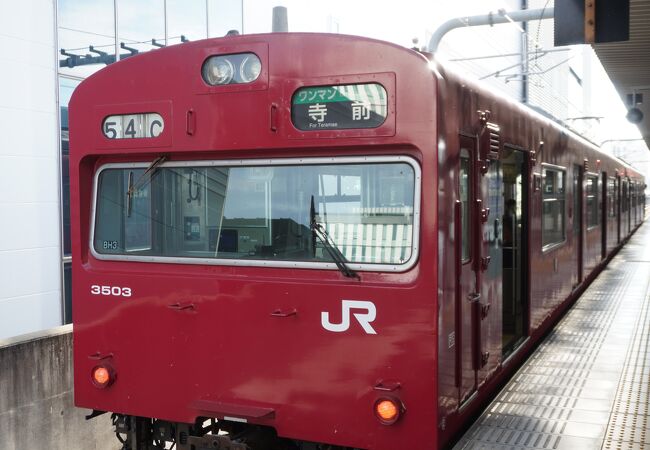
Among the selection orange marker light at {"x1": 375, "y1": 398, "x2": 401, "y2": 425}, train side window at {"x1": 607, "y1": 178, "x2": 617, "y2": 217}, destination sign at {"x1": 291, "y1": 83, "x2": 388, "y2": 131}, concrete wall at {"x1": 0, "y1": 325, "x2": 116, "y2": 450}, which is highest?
destination sign at {"x1": 291, "y1": 83, "x2": 388, "y2": 131}

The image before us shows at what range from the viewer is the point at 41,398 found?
6.08 m

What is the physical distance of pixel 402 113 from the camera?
3496mm

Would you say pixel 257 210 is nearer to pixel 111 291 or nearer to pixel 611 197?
pixel 111 291

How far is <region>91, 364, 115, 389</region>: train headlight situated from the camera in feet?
13.9

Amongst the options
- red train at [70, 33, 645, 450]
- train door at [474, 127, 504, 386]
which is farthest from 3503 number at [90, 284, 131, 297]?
train door at [474, 127, 504, 386]

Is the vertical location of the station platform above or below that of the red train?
below

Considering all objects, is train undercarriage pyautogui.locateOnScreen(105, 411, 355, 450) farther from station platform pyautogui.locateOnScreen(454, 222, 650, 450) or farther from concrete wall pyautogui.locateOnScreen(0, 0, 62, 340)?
concrete wall pyautogui.locateOnScreen(0, 0, 62, 340)

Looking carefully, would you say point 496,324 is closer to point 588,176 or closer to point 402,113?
point 402,113

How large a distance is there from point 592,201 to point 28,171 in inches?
338

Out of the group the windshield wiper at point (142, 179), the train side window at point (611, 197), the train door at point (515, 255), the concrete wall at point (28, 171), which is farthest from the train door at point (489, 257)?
the train side window at point (611, 197)

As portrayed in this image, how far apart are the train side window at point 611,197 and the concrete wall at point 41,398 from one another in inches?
444

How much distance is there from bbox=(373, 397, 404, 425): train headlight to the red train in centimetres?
1

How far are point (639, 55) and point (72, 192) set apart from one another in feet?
30.0

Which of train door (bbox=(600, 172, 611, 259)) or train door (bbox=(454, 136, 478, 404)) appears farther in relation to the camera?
train door (bbox=(600, 172, 611, 259))
